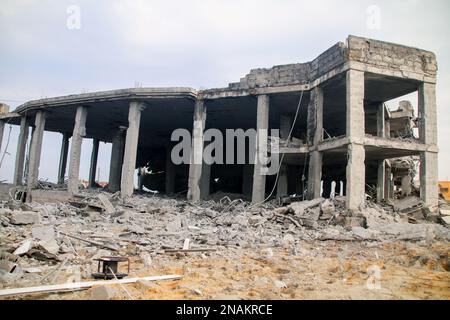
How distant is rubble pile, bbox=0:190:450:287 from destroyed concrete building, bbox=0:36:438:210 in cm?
96

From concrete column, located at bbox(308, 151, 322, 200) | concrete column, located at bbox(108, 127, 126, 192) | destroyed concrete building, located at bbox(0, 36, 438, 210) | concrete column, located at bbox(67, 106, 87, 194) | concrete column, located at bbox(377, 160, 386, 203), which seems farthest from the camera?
concrete column, located at bbox(108, 127, 126, 192)

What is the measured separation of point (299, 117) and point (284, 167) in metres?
3.01

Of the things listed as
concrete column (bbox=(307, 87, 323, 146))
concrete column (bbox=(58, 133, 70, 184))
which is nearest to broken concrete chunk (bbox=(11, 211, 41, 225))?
concrete column (bbox=(307, 87, 323, 146))

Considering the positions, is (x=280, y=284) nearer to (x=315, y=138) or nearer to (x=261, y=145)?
(x=315, y=138)

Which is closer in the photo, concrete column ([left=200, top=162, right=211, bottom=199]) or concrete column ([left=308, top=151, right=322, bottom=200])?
concrete column ([left=308, top=151, right=322, bottom=200])

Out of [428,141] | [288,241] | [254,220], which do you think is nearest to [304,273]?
[288,241]

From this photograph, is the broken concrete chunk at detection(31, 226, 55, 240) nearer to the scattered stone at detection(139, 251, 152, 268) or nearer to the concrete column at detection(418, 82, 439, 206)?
the scattered stone at detection(139, 251, 152, 268)

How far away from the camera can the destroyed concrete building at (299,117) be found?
12.5 m

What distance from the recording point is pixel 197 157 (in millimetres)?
15500

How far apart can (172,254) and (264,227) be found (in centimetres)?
370

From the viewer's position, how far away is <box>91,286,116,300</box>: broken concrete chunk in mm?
4711

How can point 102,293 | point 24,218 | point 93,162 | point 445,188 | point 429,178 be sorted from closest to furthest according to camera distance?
point 102,293 < point 24,218 < point 429,178 < point 93,162 < point 445,188
